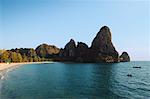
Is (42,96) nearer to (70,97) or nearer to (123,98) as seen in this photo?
(70,97)

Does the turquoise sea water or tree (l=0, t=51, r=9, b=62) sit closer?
the turquoise sea water

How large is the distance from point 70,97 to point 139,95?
34.5 ft

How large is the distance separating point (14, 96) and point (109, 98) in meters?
12.7

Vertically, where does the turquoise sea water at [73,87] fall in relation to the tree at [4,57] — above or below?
below

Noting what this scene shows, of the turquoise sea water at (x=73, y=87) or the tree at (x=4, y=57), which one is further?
the tree at (x=4, y=57)

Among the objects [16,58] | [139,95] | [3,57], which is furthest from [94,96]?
[16,58]

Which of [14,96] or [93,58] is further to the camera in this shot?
[93,58]

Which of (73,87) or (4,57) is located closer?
(73,87)

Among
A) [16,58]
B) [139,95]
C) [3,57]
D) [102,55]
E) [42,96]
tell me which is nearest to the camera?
[42,96]

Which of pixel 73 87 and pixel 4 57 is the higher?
pixel 4 57

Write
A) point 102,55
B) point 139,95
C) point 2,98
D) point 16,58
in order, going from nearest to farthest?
point 2,98
point 139,95
point 16,58
point 102,55

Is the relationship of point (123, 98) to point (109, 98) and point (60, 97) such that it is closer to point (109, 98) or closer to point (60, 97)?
point (109, 98)

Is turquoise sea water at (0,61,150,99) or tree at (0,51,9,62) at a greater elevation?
tree at (0,51,9,62)

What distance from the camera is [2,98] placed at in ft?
92.7
